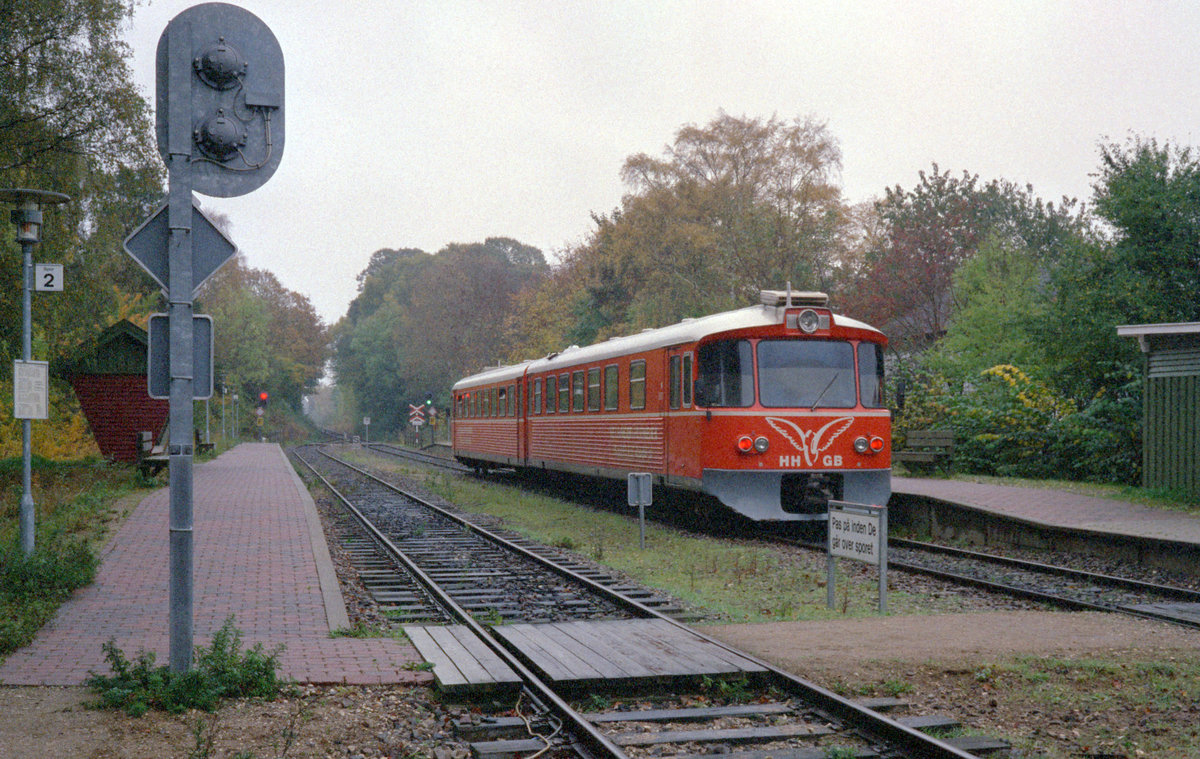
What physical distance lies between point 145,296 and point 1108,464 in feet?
121

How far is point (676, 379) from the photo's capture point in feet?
Result: 51.8

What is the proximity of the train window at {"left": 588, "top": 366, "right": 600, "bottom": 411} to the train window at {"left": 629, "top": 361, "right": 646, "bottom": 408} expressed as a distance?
73.5 inches

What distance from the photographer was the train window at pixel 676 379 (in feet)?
51.2

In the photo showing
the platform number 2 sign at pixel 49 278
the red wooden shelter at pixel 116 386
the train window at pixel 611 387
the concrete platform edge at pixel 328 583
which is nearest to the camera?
the concrete platform edge at pixel 328 583

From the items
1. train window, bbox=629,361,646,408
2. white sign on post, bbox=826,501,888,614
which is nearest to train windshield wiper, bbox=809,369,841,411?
train window, bbox=629,361,646,408

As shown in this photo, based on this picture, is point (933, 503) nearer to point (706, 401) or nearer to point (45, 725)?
point (706, 401)

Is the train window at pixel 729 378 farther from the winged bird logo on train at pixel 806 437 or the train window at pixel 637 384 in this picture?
the train window at pixel 637 384

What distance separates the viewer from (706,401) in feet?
47.9

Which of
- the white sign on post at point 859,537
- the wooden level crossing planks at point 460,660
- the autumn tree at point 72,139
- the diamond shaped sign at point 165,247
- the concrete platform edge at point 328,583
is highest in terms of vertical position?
the autumn tree at point 72,139

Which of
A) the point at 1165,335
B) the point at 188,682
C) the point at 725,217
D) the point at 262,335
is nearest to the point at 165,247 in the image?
the point at 188,682

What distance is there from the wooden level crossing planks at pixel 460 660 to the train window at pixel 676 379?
7.34 metres

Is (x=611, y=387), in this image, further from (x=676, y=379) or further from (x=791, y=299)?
(x=791, y=299)

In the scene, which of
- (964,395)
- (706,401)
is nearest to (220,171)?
(706,401)

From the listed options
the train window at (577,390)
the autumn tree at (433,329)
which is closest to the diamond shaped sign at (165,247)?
the train window at (577,390)
